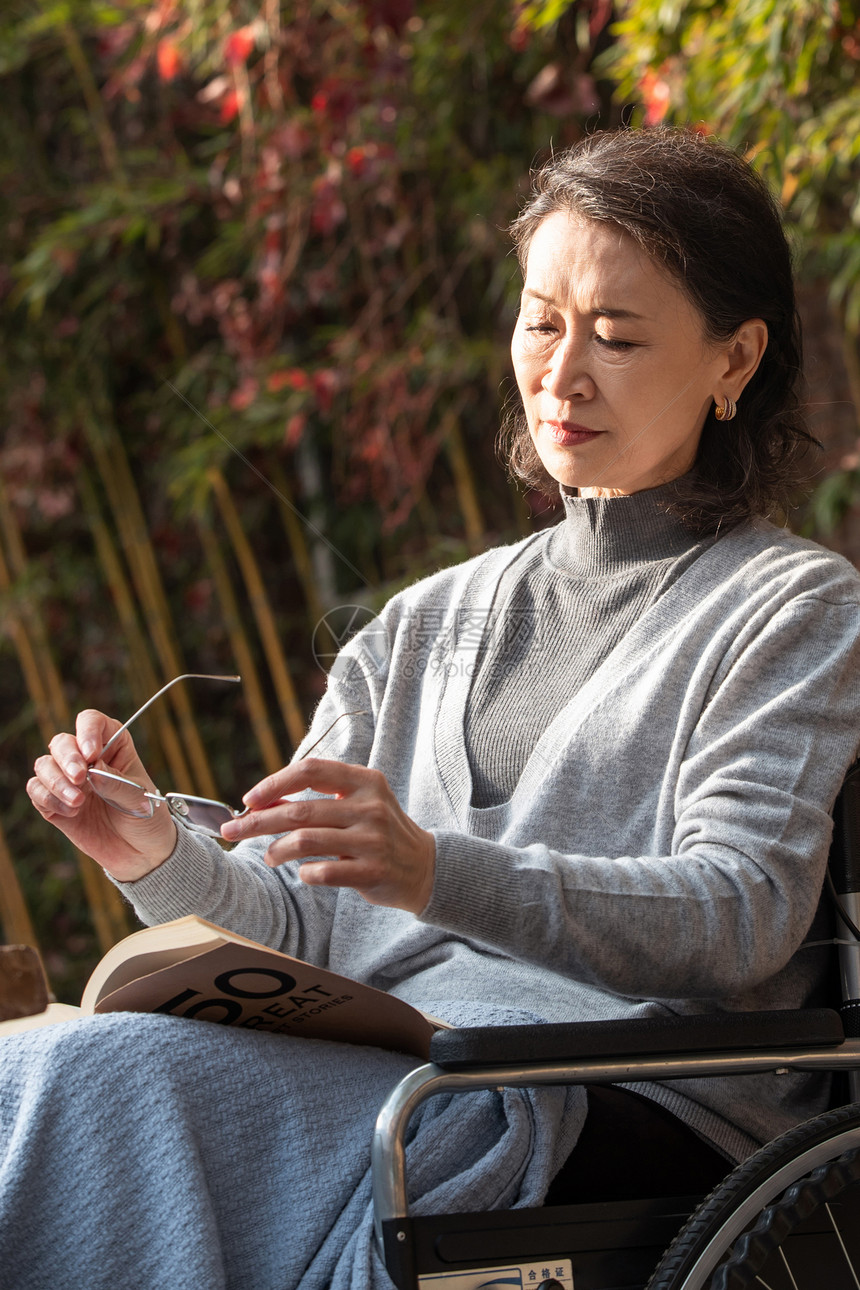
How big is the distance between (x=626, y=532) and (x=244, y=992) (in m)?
0.61

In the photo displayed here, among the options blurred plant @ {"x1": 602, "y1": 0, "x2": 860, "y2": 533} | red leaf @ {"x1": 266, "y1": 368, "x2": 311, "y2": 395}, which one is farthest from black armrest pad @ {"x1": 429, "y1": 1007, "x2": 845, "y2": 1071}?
red leaf @ {"x1": 266, "y1": 368, "x2": 311, "y2": 395}

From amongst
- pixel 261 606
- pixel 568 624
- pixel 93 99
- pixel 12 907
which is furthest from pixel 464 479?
pixel 568 624

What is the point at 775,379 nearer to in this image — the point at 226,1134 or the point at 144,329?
the point at 226,1134

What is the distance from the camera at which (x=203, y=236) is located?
324 cm

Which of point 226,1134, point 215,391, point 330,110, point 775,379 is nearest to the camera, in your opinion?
point 226,1134

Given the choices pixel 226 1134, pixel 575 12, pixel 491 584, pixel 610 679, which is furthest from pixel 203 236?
pixel 226 1134

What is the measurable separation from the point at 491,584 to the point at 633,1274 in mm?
712

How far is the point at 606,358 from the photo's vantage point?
120 centimetres

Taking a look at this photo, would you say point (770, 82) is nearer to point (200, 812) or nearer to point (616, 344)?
point (616, 344)

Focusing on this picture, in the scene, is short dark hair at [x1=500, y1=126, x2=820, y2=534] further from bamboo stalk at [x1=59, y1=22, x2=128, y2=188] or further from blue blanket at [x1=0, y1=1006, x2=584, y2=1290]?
bamboo stalk at [x1=59, y1=22, x2=128, y2=188]

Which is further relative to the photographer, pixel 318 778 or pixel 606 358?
pixel 606 358

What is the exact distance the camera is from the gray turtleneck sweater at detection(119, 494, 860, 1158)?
99 cm

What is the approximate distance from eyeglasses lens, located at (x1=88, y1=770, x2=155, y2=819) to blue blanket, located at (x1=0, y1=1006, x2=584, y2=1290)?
231mm

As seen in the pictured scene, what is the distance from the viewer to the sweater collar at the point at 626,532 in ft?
4.21
